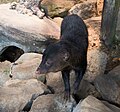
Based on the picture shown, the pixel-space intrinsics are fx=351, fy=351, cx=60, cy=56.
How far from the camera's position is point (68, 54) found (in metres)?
4.02

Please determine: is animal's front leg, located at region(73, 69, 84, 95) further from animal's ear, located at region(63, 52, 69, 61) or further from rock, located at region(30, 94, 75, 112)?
animal's ear, located at region(63, 52, 69, 61)

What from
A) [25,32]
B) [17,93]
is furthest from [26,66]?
[17,93]

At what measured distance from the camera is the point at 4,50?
618cm

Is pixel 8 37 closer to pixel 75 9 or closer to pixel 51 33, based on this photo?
pixel 51 33

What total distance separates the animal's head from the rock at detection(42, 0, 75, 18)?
295cm

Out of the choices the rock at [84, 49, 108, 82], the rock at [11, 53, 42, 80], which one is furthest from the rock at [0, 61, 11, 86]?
the rock at [84, 49, 108, 82]

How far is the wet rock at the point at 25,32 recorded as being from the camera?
18.5ft

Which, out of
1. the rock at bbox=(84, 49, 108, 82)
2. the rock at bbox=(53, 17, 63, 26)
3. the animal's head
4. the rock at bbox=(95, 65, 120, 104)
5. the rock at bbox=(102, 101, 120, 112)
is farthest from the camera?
the rock at bbox=(53, 17, 63, 26)

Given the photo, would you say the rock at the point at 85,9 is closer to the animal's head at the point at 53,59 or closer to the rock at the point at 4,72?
the rock at the point at 4,72

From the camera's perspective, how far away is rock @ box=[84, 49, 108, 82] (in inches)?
200

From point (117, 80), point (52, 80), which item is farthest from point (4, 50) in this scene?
point (117, 80)

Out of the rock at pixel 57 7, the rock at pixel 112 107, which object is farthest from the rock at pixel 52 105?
the rock at pixel 57 7

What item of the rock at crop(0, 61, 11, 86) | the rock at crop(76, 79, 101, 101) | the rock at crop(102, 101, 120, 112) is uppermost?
the rock at crop(102, 101, 120, 112)

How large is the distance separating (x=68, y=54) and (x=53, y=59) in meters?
0.24
